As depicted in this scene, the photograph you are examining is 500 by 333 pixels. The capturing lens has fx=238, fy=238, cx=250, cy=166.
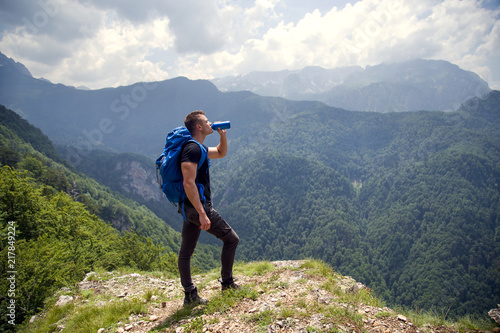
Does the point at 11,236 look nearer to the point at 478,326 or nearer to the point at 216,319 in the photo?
the point at 216,319

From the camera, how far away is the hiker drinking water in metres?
3.77

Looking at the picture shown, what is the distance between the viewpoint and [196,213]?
3.95m

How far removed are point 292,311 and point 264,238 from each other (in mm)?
155695

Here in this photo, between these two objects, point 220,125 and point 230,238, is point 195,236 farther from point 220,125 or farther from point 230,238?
point 220,125

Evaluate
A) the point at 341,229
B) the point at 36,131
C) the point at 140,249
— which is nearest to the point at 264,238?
the point at 341,229

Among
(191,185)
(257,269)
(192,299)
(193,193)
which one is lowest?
(257,269)

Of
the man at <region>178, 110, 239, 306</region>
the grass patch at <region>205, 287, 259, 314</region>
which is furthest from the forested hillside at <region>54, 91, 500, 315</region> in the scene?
the man at <region>178, 110, 239, 306</region>

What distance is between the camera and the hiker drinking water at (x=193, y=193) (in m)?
3.77

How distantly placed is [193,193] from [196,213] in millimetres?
406

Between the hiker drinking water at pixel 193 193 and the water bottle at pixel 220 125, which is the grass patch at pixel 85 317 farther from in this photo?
the water bottle at pixel 220 125

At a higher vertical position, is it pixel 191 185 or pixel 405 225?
pixel 191 185

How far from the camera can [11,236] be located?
877cm

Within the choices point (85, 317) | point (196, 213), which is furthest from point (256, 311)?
point (85, 317)

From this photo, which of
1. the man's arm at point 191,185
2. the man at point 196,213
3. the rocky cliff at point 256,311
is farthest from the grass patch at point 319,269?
the man's arm at point 191,185
